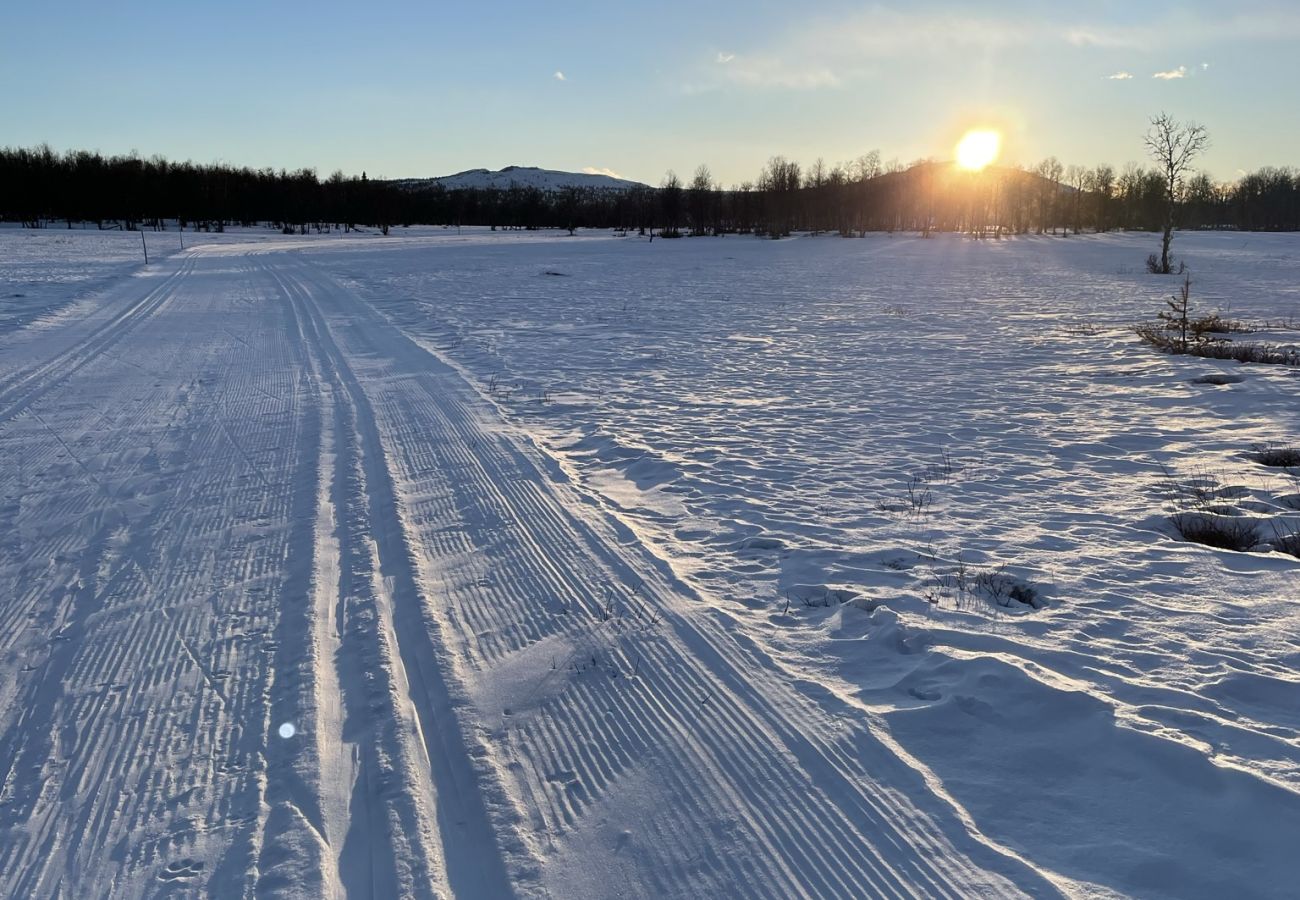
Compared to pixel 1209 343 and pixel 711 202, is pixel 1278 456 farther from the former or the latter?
pixel 711 202

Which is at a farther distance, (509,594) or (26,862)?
(509,594)

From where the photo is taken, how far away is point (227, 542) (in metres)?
5.45

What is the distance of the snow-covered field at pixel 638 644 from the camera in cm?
285

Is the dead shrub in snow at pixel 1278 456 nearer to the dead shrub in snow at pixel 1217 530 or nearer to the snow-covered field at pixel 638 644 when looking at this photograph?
the snow-covered field at pixel 638 644

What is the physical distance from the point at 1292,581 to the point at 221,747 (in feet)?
20.7

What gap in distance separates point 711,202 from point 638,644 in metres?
108

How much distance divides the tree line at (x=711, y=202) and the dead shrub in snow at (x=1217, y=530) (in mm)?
86863

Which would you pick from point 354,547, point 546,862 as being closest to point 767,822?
point 546,862

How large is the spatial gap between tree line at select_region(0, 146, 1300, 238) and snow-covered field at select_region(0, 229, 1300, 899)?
8457cm

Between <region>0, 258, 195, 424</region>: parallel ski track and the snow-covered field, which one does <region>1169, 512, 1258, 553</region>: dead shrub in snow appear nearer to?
the snow-covered field

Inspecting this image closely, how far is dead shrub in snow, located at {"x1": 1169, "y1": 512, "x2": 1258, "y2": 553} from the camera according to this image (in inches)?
221

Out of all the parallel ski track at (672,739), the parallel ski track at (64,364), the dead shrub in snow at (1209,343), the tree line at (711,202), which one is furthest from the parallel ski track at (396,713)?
the tree line at (711,202)

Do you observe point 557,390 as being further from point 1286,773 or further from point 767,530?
point 1286,773

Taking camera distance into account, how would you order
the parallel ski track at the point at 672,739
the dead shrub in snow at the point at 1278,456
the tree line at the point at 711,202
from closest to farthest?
1. the parallel ski track at the point at 672,739
2. the dead shrub in snow at the point at 1278,456
3. the tree line at the point at 711,202
